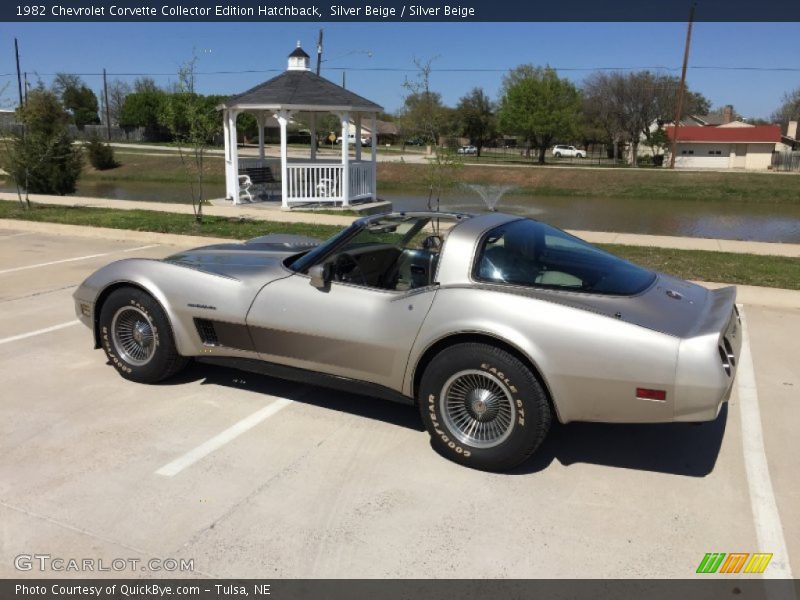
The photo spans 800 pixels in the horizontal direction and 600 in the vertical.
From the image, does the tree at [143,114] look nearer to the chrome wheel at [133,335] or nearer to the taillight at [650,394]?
the chrome wheel at [133,335]

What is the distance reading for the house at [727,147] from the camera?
181ft

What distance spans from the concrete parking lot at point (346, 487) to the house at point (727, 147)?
57.4 metres

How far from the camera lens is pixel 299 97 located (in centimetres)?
1830

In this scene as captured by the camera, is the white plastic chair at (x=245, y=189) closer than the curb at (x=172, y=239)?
No

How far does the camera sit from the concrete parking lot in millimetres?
2961

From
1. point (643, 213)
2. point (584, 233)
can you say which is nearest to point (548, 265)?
point (584, 233)

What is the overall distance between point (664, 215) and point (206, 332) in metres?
24.5

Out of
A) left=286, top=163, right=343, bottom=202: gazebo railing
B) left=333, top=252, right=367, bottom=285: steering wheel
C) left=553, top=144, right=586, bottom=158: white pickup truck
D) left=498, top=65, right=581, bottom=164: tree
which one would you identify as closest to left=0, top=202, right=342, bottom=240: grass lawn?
left=286, top=163, right=343, bottom=202: gazebo railing

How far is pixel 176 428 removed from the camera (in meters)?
4.18

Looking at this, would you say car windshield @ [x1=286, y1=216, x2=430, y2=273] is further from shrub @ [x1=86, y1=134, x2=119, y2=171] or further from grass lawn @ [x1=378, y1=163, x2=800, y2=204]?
shrub @ [x1=86, y1=134, x2=119, y2=171]

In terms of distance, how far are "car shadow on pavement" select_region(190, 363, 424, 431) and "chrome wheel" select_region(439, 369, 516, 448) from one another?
24.9 inches

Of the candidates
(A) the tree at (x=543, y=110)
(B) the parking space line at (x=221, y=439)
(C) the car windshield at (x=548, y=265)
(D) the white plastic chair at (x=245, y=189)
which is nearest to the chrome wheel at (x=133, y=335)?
(B) the parking space line at (x=221, y=439)

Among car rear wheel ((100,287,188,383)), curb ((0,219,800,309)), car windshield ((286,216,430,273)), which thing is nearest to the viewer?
car windshield ((286,216,430,273))

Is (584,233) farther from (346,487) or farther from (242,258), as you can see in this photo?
(346,487)
